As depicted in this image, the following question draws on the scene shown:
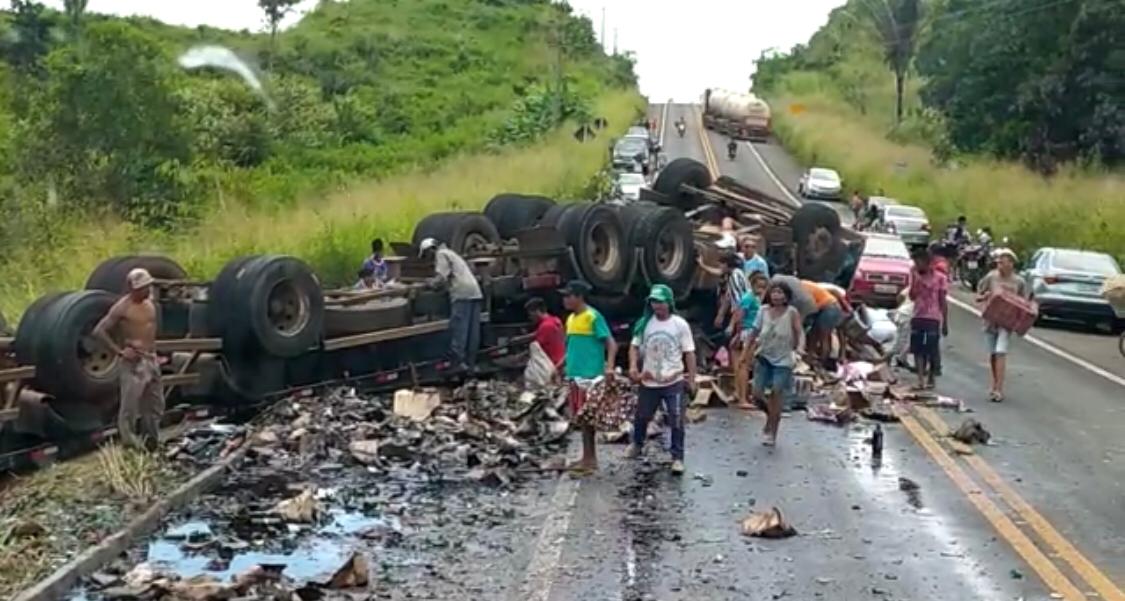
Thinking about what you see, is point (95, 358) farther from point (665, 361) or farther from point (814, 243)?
point (814, 243)

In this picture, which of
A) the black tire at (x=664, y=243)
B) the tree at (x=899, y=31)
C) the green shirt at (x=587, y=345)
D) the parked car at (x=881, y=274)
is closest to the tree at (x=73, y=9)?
the tree at (x=899, y=31)

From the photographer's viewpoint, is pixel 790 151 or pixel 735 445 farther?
pixel 790 151

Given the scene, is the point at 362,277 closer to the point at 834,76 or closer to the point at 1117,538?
the point at 1117,538

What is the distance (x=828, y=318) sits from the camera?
1881 cm

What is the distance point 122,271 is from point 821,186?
51.9 meters

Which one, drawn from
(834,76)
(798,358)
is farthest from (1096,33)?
(834,76)

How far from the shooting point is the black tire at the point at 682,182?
2409 cm

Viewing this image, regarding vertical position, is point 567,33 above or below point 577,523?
above

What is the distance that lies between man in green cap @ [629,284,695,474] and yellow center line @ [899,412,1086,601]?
2296mm

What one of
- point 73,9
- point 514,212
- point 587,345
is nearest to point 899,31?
point 73,9

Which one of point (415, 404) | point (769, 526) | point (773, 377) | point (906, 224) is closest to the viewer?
point (769, 526)

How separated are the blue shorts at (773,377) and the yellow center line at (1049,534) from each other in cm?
178

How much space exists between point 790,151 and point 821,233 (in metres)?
67.4

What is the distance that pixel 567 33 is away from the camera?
108188 mm
